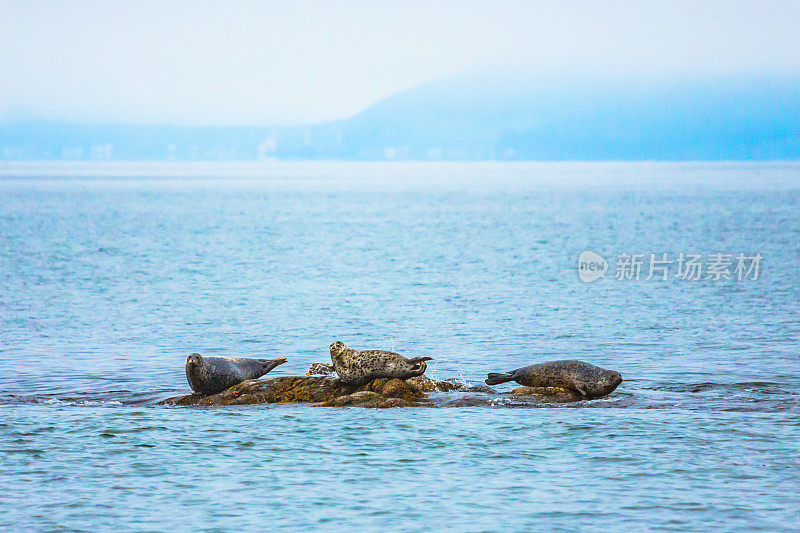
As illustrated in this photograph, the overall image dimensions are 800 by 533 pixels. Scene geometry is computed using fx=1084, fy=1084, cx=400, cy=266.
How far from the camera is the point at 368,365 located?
23.0 metres

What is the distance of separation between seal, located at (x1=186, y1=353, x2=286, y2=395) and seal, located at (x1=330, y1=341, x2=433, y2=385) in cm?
226

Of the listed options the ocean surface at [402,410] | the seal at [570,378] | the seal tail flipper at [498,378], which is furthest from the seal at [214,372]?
the seal at [570,378]

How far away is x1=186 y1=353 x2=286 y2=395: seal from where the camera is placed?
23.2 metres

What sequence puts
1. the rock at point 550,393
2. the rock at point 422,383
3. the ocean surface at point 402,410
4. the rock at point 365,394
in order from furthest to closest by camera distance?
the rock at point 422,383, the rock at point 550,393, the rock at point 365,394, the ocean surface at point 402,410

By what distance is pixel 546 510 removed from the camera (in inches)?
616

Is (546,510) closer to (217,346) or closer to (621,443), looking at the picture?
(621,443)

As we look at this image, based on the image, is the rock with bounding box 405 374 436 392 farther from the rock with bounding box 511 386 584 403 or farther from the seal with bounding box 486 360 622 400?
the rock with bounding box 511 386 584 403

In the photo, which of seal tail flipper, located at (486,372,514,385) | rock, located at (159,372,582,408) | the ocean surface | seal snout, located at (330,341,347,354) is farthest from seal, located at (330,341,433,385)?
seal tail flipper, located at (486,372,514,385)

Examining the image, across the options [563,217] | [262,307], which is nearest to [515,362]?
[262,307]

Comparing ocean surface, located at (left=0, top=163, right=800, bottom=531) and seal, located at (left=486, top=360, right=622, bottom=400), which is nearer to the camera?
ocean surface, located at (left=0, top=163, right=800, bottom=531)

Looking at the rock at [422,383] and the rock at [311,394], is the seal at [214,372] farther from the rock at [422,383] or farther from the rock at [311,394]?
the rock at [422,383]

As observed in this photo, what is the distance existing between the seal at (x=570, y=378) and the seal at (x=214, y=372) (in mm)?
5475

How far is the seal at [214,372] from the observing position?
23.2 meters

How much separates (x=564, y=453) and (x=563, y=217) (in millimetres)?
112589
